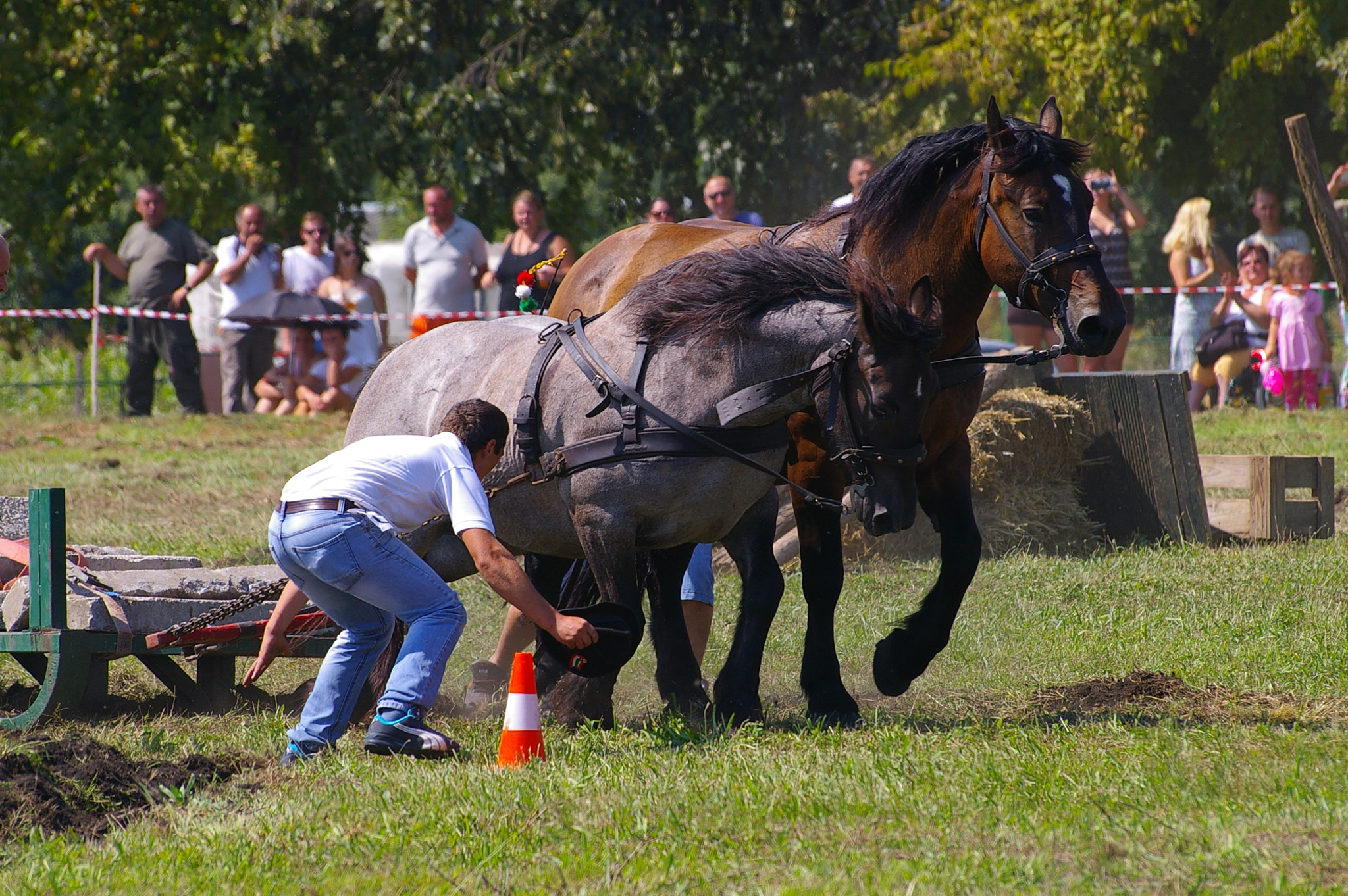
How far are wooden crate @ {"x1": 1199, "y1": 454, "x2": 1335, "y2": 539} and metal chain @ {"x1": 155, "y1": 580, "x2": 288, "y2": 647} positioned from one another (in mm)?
5847

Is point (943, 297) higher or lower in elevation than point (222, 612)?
higher

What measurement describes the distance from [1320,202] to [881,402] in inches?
130

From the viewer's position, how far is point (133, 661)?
284 inches

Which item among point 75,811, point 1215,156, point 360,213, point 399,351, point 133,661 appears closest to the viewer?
point 75,811

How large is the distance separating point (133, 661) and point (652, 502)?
11.2 ft

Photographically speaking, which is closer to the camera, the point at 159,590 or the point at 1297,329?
the point at 159,590

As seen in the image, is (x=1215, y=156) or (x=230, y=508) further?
(x=1215, y=156)

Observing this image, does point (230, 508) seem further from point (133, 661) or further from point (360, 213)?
point (360, 213)

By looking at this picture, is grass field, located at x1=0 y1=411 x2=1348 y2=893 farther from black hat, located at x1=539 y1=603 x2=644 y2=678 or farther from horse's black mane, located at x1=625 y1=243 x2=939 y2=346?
horse's black mane, located at x1=625 y1=243 x2=939 y2=346

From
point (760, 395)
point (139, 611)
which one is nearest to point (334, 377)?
point (139, 611)

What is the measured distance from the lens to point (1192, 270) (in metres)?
14.2

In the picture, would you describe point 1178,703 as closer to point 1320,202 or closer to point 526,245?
point 1320,202

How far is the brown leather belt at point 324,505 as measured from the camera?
4.83m

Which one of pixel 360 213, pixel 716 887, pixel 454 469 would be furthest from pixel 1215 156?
pixel 716 887
